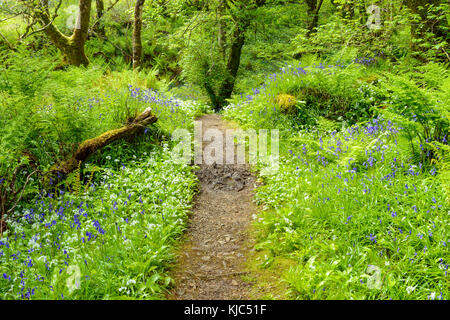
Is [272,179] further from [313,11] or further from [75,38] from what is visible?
[313,11]

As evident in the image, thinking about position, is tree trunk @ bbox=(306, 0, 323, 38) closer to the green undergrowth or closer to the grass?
the green undergrowth

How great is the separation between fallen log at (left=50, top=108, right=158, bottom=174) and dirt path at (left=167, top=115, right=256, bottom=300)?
142cm

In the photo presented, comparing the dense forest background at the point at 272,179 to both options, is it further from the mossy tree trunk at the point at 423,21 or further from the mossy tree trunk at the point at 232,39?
the mossy tree trunk at the point at 232,39

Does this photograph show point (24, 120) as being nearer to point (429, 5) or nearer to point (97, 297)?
point (97, 297)

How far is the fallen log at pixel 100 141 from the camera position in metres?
5.38

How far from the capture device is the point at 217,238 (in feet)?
15.0

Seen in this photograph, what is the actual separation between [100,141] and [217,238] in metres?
2.66

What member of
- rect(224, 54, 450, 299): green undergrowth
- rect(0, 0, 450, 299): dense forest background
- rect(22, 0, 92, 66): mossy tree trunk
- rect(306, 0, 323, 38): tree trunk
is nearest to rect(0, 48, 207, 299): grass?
rect(0, 0, 450, 299): dense forest background

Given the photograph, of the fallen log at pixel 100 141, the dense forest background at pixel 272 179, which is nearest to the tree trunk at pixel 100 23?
the dense forest background at pixel 272 179

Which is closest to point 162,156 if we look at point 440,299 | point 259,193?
point 259,193

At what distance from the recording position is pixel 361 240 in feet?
12.3

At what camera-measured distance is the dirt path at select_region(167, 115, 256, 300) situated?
11.9 feet

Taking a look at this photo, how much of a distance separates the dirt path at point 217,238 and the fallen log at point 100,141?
1424 mm
